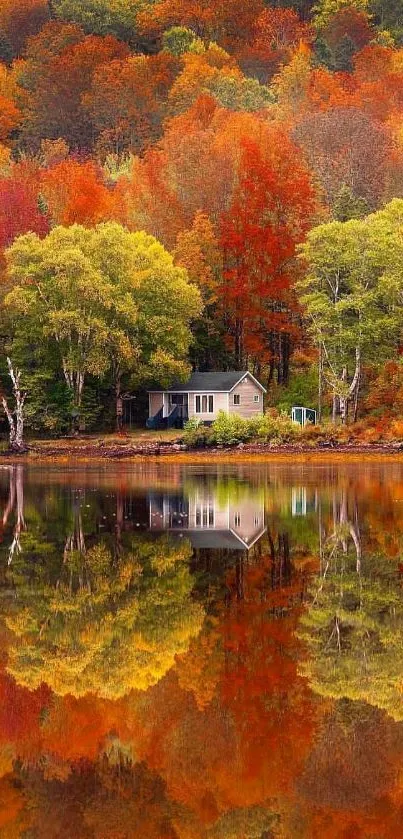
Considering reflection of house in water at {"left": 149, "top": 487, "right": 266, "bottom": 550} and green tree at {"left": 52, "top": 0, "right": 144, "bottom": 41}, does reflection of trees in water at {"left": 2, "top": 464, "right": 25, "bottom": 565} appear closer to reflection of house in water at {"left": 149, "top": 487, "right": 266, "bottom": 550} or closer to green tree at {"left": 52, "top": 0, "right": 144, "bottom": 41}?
reflection of house in water at {"left": 149, "top": 487, "right": 266, "bottom": 550}

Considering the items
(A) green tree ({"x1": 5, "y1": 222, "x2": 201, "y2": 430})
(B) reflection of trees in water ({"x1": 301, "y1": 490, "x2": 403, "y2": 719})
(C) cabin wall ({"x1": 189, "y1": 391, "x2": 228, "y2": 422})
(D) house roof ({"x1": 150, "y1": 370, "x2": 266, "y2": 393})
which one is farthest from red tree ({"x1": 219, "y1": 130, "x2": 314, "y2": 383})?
(B) reflection of trees in water ({"x1": 301, "y1": 490, "x2": 403, "y2": 719})

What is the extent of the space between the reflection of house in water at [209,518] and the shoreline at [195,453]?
20.9m

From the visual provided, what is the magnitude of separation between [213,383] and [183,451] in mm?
9604

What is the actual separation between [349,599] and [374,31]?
143 meters

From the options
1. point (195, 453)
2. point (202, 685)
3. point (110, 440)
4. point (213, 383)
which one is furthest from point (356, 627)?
point (213, 383)

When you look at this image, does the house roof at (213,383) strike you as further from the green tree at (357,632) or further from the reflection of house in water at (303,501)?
the green tree at (357,632)

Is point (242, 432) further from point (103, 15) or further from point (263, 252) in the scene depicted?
point (103, 15)

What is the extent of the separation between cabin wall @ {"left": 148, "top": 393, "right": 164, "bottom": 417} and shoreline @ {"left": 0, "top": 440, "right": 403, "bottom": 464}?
8.00 metres

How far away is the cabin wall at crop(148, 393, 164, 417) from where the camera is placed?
248 ft

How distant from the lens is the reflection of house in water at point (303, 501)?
3412 cm

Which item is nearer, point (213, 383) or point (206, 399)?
point (213, 383)

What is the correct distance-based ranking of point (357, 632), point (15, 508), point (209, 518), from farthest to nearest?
1. point (15, 508)
2. point (209, 518)
3. point (357, 632)

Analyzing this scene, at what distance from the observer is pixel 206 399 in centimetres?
7475

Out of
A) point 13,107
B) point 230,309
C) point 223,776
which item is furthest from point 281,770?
point 13,107
